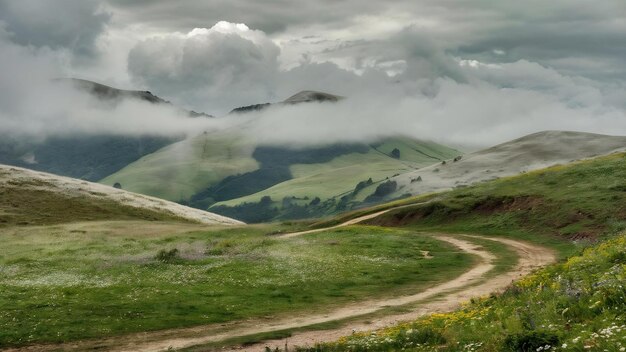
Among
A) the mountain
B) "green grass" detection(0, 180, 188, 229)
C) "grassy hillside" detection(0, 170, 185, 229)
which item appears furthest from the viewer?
the mountain

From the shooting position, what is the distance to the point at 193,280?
1743 inches

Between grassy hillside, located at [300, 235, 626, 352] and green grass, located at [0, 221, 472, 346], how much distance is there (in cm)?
1398

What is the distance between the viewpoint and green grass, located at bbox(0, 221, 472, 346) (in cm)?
3303

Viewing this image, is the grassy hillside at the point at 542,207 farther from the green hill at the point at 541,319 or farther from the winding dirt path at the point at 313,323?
the winding dirt path at the point at 313,323

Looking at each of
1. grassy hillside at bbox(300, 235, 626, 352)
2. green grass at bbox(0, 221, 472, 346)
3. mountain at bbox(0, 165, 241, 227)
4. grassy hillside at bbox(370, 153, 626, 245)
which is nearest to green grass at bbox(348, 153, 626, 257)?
grassy hillside at bbox(370, 153, 626, 245)

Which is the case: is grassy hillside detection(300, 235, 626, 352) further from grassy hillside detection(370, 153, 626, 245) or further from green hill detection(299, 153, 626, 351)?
grassy hillside detection(370, 153, 626, 245)

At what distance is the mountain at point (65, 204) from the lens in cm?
12072

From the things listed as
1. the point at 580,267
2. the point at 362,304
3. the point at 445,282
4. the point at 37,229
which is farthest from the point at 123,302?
the point at 37,229

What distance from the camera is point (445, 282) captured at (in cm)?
4481

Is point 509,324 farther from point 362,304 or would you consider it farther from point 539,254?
point 539,254

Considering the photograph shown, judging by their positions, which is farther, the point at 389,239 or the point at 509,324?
the point at 389,239

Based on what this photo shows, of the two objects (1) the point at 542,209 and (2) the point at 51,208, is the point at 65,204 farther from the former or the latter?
(1) the point at 542,209

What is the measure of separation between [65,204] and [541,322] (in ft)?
440

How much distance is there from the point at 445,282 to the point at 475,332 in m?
25.3
